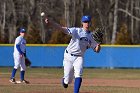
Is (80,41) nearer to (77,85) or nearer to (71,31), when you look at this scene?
(71,31)

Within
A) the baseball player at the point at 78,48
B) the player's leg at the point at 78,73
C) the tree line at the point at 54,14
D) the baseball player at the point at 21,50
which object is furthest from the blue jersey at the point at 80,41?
the tree line at the point at 54,14

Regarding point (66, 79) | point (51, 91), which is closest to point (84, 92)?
point (51, 91)

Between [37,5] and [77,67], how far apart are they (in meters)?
36.1

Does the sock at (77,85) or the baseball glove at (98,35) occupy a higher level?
the baseball glove at (98,35)

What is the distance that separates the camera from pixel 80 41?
38.6 ft

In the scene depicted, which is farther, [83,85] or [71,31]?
[83,85]

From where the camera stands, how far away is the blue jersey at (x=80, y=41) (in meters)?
11.7

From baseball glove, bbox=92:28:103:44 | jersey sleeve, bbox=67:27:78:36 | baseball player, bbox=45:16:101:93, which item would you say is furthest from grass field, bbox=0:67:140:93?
jersey sleeve, bbox=67:27:78:36

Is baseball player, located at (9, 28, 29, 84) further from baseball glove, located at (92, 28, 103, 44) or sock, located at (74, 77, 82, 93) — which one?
sock, located at (74, 77, 82, 93)

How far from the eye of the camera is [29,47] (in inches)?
1331

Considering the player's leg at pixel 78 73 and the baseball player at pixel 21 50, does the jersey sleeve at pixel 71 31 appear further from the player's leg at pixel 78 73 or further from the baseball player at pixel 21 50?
the baseball player at pixel 21 50

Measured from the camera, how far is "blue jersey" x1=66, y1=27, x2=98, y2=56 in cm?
1166

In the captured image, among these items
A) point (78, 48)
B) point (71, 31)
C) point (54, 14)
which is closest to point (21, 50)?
point (78, 48)

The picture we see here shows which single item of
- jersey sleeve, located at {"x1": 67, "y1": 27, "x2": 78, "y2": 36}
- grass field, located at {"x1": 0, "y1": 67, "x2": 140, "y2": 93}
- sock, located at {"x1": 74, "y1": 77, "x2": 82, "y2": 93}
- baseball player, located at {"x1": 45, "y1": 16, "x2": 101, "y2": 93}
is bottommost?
grass field, located at {"x1": 0, "y1": 67, "x2": 140, "y2": 93}
